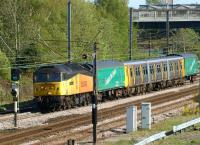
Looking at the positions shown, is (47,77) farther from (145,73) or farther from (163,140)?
(145,73)

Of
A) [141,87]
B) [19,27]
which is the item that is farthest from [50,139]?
[19,27]

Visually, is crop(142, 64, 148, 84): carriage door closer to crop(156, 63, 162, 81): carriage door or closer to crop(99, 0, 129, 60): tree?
crop(156, 63, 162, 81): carriage door

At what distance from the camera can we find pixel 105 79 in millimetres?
39312

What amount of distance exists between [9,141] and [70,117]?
8.25m

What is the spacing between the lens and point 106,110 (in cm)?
3350

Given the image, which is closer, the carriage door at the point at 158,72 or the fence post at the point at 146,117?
the fence post at the point at 146,117

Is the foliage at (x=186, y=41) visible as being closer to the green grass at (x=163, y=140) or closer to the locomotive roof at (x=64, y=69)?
the locomotive roof at (x=64, y=69)

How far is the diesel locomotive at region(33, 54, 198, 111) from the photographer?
34.1 m

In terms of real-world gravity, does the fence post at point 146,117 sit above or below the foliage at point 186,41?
below

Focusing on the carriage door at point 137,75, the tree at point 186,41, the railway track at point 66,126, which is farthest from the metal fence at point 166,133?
the tree at point 186,41

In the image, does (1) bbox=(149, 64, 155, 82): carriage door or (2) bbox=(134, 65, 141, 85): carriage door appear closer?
(2) bbox=(134, 65, 141, 85): carriage door

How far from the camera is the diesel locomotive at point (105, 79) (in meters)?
34.1

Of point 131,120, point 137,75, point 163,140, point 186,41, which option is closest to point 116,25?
point 186,41

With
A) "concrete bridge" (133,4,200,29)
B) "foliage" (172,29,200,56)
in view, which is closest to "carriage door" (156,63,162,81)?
"foliage" (172,29,200,56)
